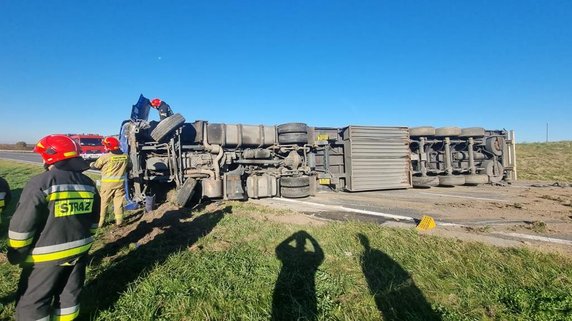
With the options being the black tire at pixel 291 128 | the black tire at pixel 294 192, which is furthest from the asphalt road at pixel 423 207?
the black tire at pixel 291 128

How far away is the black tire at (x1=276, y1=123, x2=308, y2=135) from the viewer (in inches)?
311

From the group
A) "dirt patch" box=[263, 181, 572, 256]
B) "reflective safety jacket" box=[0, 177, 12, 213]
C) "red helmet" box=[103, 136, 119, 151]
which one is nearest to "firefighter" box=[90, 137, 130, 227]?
"red helmet" box=[103, 136, 119, 151]

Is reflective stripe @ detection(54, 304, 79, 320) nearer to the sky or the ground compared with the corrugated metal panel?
nearer to the ground

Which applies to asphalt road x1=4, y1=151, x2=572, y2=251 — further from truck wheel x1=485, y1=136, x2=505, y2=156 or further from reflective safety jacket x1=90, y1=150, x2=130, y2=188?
reflective safety jacket x1=90, y1=150, x2=130, y2=188

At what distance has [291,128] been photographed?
789 cm

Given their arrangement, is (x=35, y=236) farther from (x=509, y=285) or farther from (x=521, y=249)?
(x=521, y=249)

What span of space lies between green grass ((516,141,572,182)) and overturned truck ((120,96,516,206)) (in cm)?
424

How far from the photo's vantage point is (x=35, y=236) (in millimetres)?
1833

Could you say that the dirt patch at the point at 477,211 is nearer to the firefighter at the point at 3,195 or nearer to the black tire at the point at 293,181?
the black tire at the point at 293,181

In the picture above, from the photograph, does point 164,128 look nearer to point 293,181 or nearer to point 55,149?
point 293,181

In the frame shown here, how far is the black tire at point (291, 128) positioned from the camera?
7.90 meters

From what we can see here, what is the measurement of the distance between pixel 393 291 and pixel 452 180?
835cm

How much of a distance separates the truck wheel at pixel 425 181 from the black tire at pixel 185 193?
7311 mm

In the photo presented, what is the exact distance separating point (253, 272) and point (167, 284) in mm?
856
